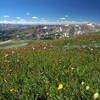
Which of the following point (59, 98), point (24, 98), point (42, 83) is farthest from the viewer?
point (42, 83)

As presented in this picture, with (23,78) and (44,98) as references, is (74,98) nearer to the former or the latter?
(44,98)

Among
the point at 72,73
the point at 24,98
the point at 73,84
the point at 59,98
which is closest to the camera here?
the point at 59,98

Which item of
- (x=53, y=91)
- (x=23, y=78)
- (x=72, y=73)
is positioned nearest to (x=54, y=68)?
(x=72, y=73)

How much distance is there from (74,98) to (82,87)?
472 mm

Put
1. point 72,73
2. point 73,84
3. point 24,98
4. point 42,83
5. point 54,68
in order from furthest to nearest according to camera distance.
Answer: point 54,68 → point 72,73 → point 42,83 → point 73,84 → point 24,98

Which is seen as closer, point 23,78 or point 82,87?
point 82,87

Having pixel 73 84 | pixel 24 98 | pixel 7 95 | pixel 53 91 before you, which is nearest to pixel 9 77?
pixel 7 95

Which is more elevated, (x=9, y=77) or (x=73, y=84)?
(x=73, y=84)

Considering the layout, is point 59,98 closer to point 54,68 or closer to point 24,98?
point 24,98

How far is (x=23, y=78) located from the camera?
5.58 meters

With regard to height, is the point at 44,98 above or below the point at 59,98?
below

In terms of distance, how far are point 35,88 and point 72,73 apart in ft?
5.59

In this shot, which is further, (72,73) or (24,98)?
(72,73)

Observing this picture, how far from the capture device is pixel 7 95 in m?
4.29
